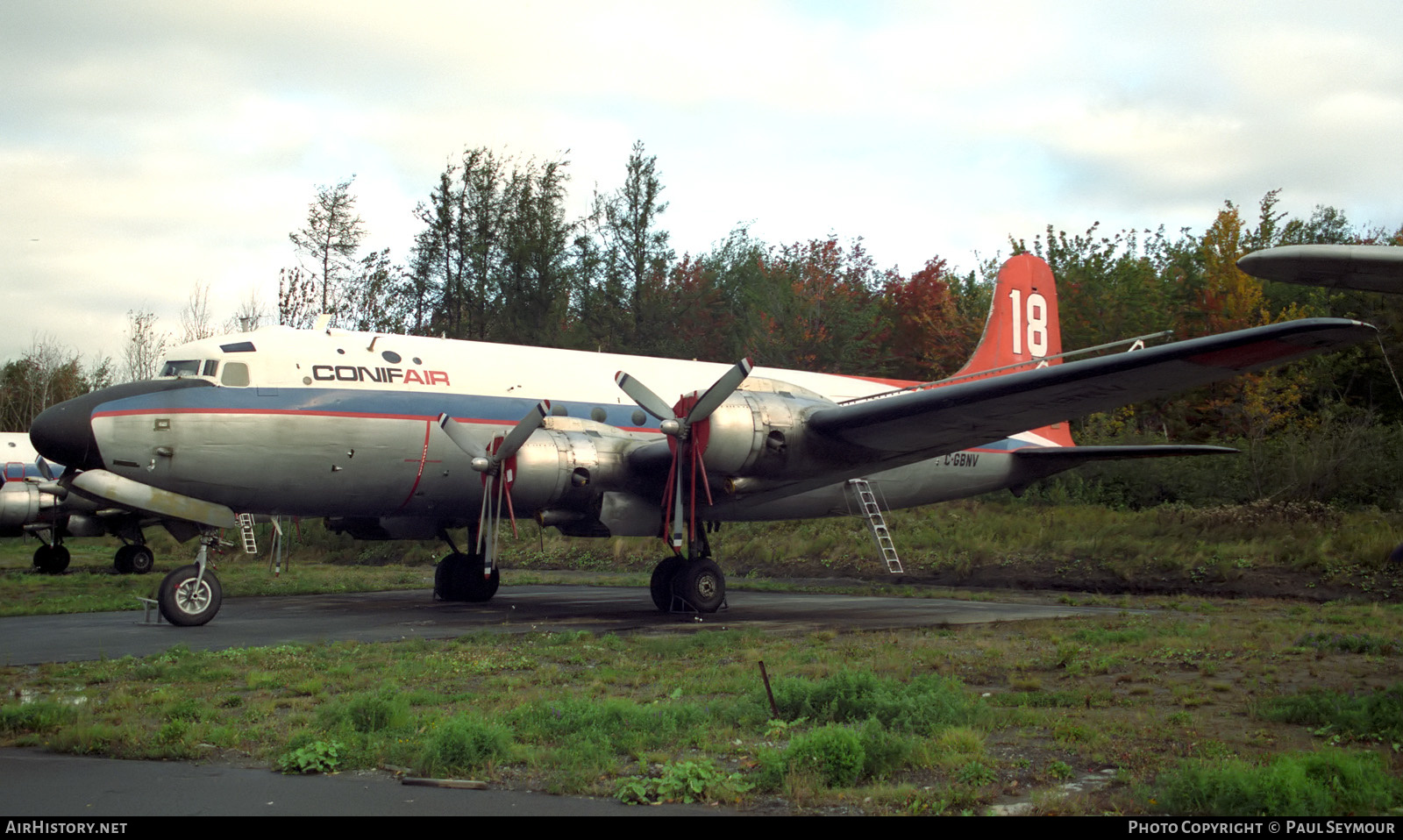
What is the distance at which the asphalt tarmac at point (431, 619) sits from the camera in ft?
35.6

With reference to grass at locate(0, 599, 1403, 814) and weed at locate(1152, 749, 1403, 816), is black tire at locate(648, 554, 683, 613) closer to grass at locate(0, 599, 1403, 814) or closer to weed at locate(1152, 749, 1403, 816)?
grass at locate(0, 599, 1403, 814)

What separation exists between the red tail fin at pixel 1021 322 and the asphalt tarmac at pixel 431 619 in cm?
453

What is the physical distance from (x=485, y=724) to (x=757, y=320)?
29.5 m

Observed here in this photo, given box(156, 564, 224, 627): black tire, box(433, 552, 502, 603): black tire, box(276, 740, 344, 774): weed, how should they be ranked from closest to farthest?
box(276, 740, 344, 774): weed < box(156, 564, 224, 627): black tire < box(433, 552, 502, 603): black tire

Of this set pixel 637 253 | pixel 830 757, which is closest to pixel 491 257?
pixel 637 253

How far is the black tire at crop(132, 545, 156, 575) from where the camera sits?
24.3 m

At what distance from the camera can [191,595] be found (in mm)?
12156

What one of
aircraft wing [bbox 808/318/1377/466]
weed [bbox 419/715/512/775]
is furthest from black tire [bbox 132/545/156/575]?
weed [bbox 419/715/512/775]

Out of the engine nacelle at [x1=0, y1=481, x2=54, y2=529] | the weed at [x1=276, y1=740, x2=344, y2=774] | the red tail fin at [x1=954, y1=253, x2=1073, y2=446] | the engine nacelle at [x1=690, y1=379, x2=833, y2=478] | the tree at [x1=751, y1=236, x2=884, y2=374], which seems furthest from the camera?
the tree at [x1=751, y1=236, x2=884, y2=374]

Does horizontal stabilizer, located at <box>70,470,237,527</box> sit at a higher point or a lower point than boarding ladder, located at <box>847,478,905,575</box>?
higher

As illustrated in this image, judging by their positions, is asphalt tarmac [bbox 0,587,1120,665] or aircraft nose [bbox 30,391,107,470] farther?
Result: aircraft nose [bbox 30,391,107,470]

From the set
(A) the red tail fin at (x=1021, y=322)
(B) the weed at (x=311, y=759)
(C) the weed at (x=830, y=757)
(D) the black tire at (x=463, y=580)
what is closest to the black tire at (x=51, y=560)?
(D) the black tire at (x=463, y=580)

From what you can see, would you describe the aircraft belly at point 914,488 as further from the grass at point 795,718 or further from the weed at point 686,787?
the weed at point 686,787

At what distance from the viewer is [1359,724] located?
5.89 metres
